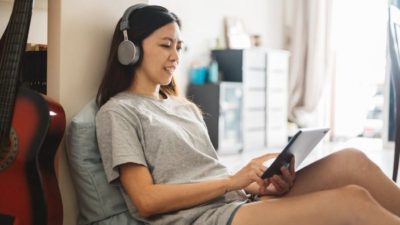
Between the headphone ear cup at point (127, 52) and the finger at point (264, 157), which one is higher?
the headphone ear cup at point (127, 52)

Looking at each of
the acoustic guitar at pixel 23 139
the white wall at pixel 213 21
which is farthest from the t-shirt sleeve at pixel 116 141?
the white wall at pixel 213 21

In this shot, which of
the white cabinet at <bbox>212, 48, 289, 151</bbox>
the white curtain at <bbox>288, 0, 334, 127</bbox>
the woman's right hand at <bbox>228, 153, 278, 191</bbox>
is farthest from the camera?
the white curtain at <bbox>288, 0, 334, 127</bbox>

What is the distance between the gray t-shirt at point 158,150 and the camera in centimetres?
106

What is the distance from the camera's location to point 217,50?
448 centimetres

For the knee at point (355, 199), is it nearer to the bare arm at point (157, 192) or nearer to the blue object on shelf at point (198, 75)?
the bare arm at point (157, 192)

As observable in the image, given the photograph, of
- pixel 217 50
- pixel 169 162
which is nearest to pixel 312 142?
pixel 169 162

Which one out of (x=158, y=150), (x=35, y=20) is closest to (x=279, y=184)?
(x=158, y=150)

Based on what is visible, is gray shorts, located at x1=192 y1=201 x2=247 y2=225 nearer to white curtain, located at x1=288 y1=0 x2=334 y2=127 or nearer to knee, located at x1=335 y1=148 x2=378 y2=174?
knee, located at x1=335 y1=148 x2=378 y2=174

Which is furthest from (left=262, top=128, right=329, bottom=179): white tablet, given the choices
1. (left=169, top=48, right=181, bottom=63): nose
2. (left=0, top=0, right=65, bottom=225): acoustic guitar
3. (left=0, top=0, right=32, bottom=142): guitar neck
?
(left=0, top=0, right=32, bottom=142): guitar neck

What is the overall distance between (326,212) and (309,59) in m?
4.66

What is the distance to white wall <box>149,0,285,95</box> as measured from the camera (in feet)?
13.7

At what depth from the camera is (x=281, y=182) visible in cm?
121

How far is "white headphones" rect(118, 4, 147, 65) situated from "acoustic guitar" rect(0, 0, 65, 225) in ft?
0.81

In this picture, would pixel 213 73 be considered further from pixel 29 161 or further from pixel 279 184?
pixel 29 161
